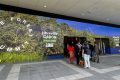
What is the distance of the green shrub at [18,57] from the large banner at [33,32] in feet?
0.44

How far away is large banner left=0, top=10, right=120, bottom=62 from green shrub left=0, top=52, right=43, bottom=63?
133 mm

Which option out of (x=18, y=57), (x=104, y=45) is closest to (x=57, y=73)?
(x=18, y=57)

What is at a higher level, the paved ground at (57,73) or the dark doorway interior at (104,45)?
the dark doorway interior at (104,45)

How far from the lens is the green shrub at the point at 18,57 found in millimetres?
8302

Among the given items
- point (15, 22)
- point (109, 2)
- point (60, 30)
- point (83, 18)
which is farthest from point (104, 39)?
point (15, 22)

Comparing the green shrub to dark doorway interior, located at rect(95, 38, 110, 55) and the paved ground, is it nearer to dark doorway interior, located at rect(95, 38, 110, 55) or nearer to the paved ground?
the paved ground

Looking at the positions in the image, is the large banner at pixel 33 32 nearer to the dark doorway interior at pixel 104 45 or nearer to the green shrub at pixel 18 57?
the green shrub at pixel 18 57

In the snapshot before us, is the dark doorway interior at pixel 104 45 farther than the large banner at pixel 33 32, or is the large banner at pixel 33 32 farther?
the dark doorway interior at pixel 104 45

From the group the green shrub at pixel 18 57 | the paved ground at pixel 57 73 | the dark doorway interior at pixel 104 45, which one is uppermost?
the dark doorway interior at pixel 104 45

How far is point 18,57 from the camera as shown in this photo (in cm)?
868

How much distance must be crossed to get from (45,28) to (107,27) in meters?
7.06

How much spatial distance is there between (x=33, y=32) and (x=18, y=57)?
197 cm

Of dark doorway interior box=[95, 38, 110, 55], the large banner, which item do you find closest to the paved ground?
the large banner

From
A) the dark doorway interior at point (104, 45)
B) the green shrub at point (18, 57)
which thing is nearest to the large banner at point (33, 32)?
the green shrub at point (18, 57)
